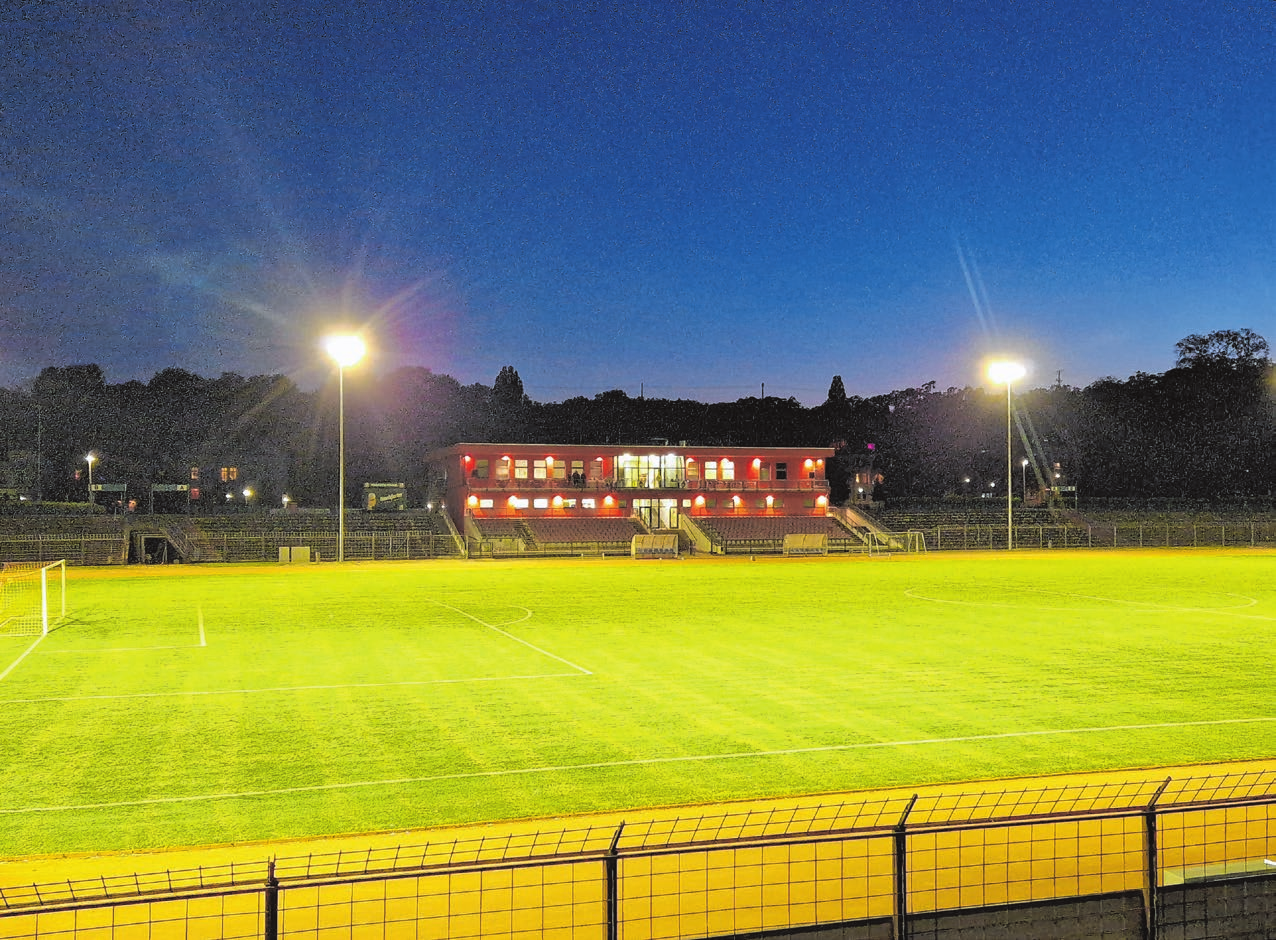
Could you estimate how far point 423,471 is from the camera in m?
92.1

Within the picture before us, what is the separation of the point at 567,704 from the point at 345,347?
3191 cm

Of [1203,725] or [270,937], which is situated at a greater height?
[270,937]

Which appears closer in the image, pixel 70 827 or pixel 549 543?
pixel 70 827

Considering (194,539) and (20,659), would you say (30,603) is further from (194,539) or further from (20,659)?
(194,539)

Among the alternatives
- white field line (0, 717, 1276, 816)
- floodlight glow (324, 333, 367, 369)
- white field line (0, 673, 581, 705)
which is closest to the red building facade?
floodlight glow (324, 333, 367, 369)

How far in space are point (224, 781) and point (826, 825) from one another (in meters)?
6.19

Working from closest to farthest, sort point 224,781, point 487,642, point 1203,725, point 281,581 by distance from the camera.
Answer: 1. point 224,781
2. point 1203,725
3. point 487,642
4. point 281,581

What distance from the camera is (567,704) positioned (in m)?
15.4

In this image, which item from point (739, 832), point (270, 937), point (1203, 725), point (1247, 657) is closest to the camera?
point (270, 937)

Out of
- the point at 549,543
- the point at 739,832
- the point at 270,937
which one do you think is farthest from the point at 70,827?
the point at 549,543

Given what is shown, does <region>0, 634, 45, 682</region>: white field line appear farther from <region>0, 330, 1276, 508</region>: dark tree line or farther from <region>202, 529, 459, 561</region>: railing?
<region>0, 330, 1276, 508</region>: dark tree line

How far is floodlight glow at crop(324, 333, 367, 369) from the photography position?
4403cm

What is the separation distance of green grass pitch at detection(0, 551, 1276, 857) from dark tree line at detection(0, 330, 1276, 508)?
64.9 m

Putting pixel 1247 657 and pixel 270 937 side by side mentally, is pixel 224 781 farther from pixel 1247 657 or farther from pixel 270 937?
pixel 1247 657
